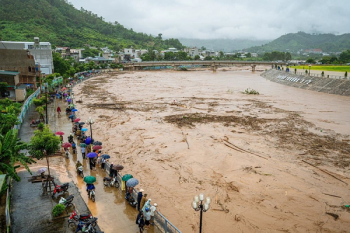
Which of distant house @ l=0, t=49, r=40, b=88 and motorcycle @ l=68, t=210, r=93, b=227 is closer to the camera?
motorcycle @ l=68, t=210, r=93, b=227

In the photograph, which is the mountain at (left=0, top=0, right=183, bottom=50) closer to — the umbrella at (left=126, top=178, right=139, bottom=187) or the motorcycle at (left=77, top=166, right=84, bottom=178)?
the motorcycle at (left=77, top=166, right=84, bottom=178)

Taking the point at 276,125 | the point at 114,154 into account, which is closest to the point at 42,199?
the point at 114,154

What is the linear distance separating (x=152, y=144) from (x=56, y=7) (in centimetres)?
17339

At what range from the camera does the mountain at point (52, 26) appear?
105 meters

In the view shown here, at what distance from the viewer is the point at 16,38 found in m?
91.9

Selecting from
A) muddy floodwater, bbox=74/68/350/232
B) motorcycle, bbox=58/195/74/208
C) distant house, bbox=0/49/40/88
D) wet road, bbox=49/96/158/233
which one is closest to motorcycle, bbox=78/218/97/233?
wet road, bbox=49/96/158/233

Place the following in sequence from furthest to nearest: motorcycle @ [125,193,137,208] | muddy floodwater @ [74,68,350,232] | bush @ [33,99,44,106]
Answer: bush @ [33,99,44,106] → muddy floodwater @ [74,68,350,232] → motorcycle @ [125,193,137,208]

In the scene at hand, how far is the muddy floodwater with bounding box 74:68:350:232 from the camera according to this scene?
11.8m

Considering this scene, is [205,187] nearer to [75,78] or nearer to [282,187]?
[282,187]

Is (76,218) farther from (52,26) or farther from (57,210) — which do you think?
(52,26)

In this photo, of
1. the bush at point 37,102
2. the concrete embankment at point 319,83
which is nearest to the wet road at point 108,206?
the bush at point 37,102

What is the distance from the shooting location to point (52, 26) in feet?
428

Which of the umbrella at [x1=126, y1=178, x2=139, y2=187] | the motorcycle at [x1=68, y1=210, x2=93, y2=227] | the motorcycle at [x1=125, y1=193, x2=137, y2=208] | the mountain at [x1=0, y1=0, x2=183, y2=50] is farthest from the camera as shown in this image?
the mountain at [x1=0, y1=0, x2=183, y2=50]

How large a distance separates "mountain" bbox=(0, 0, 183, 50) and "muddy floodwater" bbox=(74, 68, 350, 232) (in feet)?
275
